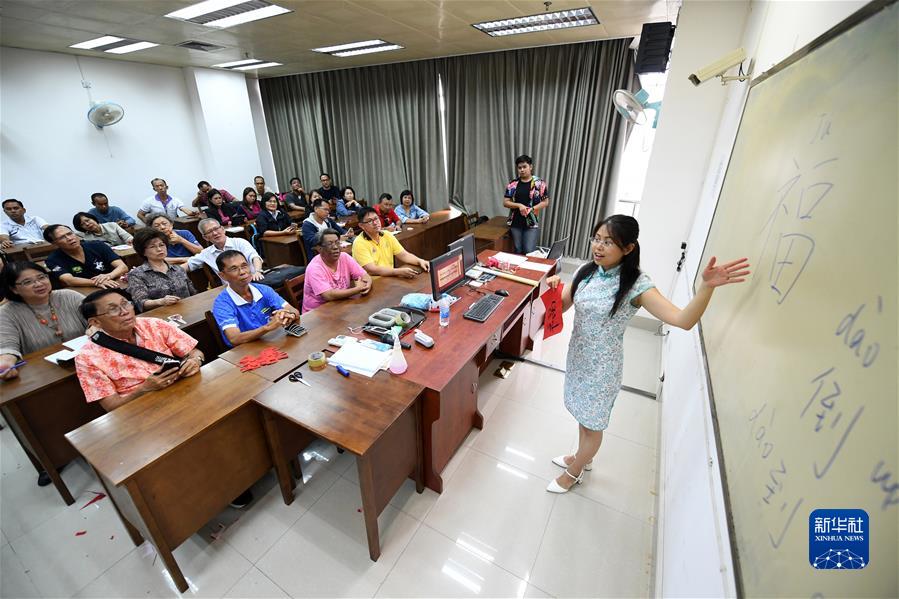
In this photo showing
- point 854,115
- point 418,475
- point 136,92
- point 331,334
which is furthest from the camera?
point 136,92

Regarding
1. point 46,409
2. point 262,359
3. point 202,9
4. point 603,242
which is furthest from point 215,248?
point 603,242

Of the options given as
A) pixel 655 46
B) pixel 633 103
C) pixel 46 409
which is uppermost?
pixel 655 46

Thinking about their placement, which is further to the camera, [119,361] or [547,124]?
[547,124]

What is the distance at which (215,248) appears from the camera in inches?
135

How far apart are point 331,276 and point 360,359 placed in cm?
107

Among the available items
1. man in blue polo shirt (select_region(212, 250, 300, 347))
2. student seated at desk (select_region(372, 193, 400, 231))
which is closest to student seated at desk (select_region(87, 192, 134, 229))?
student seated at desk (select_region(372, 193, 400, 231))

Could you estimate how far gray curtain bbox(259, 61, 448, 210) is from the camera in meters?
6.32

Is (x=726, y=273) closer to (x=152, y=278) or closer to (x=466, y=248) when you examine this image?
(x=466, y=248)

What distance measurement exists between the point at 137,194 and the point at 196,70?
2.43m

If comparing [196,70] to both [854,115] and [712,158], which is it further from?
[854,115]

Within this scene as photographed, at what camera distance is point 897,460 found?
1.49ft

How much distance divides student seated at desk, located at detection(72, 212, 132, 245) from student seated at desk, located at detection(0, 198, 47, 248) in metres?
0.47

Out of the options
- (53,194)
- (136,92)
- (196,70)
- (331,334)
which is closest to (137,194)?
(53,194)

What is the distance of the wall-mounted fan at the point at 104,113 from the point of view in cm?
524
